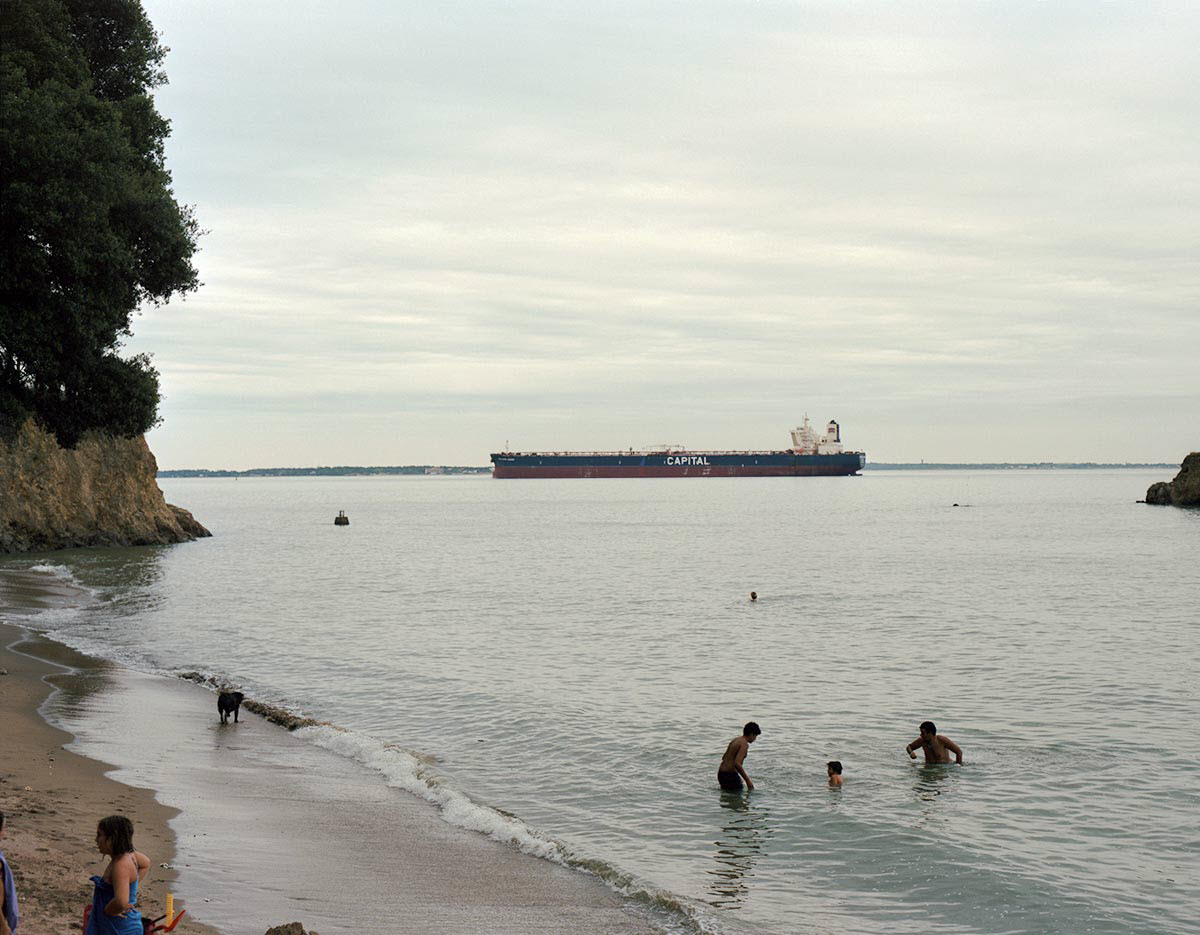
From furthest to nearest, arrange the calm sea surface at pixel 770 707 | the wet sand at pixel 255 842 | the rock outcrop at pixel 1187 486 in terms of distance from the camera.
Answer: the rock outcrop at pixel 1187 486 → the calm sea surface at pixel 770 707 → the wet sand at pixel 255 842

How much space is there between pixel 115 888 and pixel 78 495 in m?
57.2

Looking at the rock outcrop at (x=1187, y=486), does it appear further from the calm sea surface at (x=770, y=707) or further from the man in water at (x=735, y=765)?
the man in water at (x=735, y=765)

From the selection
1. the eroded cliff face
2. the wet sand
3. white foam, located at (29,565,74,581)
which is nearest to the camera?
the wet sand

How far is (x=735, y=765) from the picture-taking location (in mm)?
15352

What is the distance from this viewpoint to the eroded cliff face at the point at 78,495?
52.5 meters

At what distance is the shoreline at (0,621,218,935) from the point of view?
8992mm

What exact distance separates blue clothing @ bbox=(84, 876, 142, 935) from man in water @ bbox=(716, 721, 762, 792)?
9.74 metres

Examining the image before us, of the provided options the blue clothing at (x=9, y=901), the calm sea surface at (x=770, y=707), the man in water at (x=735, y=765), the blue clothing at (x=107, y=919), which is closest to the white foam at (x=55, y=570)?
the calm sea surface at (x=770, y=707)

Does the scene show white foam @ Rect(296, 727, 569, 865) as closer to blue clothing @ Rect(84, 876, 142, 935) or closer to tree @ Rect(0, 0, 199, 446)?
blue clothing @ Rect(84, 876, 142, 935)

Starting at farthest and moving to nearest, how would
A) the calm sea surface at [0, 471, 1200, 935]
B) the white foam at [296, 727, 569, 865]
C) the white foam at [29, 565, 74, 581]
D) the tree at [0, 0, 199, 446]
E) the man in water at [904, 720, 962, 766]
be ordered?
1. the white foam at [29, 565, 74, 581]
2. the tree at [0, 0, 199, 446]
3. the man in water at [904, 720, 962, 766]
4. the white foam at [296, 727, 569, 865]
5. the calm sea surface at [0, 471, 1200, 935]

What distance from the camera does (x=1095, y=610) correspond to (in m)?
36.8

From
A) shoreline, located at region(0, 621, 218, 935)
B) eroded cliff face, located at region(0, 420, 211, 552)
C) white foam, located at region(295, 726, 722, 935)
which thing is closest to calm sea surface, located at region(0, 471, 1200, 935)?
white foam, located at region(295, 726, 722, 935)

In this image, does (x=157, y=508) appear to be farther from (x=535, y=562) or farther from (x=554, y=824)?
(x=554, y=824)

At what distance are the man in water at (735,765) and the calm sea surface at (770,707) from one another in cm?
19
